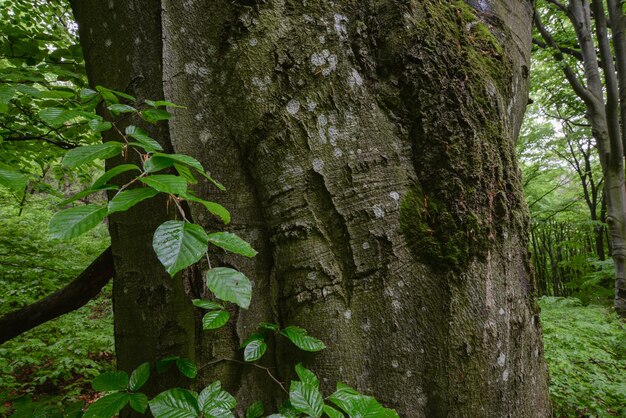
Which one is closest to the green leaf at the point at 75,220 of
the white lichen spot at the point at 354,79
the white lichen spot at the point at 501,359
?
the white lichen spot at the point at 354,79

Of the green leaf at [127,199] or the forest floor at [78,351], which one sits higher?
the green leaf at [127,199]

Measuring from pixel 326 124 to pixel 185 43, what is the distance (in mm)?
525

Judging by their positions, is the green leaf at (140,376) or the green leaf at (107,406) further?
the green leaf at (140,376)

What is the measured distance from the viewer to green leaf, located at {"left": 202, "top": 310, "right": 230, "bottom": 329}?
0.83 meters

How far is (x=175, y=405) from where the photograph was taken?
2.47 feet

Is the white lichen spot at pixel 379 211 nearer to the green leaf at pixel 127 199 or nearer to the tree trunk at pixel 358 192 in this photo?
the tree trunk at pixel 358 192

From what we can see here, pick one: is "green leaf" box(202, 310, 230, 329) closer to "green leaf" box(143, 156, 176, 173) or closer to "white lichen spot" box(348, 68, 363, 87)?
"green leaf" box(143, 156, 176, 173)

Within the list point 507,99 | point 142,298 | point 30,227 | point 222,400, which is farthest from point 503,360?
point 30,227

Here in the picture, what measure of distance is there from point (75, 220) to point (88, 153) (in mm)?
170

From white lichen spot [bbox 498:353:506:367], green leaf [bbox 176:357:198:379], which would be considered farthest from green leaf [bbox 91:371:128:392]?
white lichen spot [bbox 498:353:506:367]

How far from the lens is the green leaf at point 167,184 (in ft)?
1.85

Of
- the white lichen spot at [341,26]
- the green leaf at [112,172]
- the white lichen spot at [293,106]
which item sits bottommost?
the green leaf at [112,172]

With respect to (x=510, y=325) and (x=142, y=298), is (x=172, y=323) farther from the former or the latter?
(x=510, y=325)

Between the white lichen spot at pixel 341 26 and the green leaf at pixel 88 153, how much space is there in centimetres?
76
